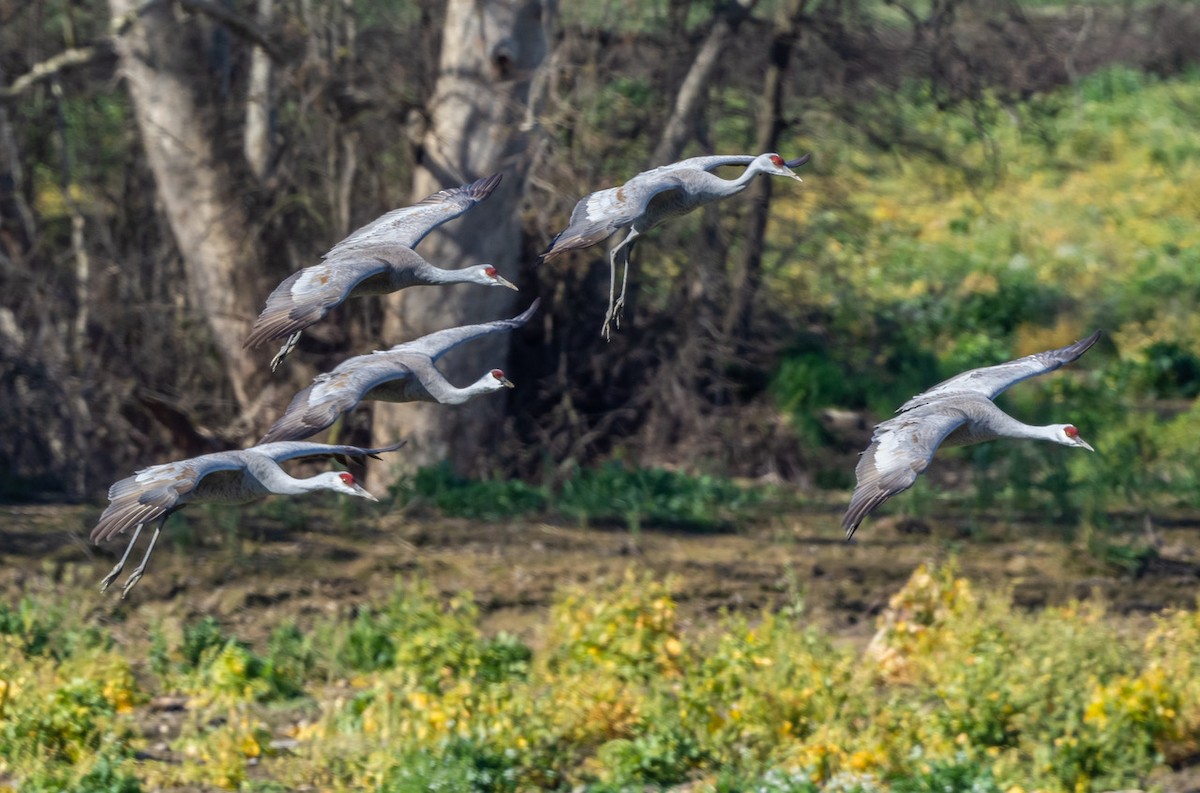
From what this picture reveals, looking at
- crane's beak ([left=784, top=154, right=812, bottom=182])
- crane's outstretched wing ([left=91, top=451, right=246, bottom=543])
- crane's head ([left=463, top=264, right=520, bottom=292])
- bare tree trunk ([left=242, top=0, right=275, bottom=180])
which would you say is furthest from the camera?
bare tree trunk ([left=242, top=0, right=275, bottom=180])

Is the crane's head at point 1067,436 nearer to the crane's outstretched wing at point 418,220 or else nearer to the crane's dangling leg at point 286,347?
the crane's outstretched wing at point 418,220

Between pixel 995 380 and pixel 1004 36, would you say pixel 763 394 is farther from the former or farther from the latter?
pixel 995 380

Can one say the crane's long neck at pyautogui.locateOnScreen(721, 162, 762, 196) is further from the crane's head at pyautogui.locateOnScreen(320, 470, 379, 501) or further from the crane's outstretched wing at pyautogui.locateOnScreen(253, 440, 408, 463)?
the crane's head at pyautogui.locateOnScreen(320, 470, 379, 501)

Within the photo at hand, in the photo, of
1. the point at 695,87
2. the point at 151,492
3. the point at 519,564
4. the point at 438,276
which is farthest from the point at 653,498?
the point at 151,492

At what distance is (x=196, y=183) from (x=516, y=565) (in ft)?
13.9

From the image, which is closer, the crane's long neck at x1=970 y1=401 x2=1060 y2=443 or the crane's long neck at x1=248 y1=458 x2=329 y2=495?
the crane's long neck at x1=248 y1=458 x2=329 y2=495

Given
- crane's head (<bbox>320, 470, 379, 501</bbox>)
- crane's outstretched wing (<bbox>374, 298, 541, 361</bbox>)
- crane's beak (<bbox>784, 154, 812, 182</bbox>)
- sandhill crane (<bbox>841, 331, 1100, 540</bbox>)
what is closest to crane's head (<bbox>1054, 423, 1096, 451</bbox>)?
sandhill crane (<bbox>841, 331, 1100, 540</bbox>)

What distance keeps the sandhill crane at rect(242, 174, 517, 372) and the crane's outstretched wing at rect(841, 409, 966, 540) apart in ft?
3.86

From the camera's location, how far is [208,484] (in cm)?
430

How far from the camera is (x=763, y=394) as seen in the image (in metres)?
13.8

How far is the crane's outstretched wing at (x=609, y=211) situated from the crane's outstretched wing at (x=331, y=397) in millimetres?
567

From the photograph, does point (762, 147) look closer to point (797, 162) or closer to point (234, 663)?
point (234, 663)

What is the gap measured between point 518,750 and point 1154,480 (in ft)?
Answer: 22.0

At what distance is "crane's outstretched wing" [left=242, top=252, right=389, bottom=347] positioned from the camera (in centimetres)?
438
